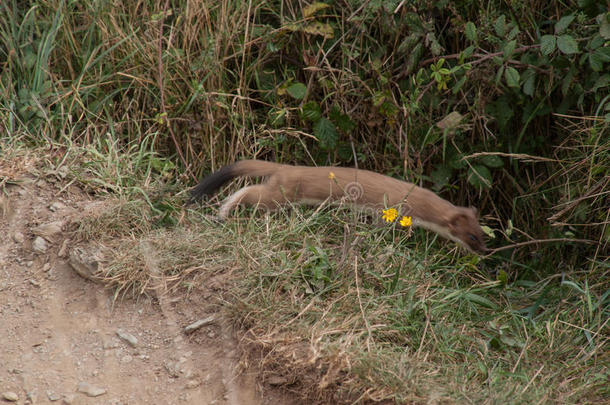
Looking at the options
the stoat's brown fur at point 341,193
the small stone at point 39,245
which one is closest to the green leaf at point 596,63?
the stoat's brown fur at point 341,193

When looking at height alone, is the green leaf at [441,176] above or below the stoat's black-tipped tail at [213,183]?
below

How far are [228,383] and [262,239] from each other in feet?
2.69

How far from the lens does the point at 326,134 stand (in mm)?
4547

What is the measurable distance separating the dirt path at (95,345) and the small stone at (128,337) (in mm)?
12

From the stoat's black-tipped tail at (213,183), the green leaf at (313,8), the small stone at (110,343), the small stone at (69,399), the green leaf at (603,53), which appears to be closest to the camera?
the small stone at (69,399)

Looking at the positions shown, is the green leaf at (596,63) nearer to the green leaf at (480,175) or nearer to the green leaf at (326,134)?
the green leaf at (480,175)

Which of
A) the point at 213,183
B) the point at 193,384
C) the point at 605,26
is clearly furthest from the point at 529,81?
the point at 193,384

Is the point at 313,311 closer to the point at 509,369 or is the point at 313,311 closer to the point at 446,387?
the point at 446,387

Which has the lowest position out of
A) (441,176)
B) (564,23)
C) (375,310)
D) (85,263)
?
(441,176)

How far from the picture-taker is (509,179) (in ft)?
15.4

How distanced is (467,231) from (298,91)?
4.25 feet


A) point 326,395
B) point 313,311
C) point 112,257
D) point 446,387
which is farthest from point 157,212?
point 446,387

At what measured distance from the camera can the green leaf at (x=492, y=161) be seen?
4.38m

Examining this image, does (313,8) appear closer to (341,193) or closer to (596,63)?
(341,193)
